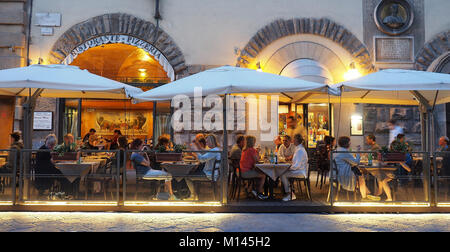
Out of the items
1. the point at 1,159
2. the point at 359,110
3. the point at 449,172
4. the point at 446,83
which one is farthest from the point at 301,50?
the point at 1,159

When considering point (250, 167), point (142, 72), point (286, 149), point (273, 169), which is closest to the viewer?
point (273, 169)

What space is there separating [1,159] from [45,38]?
216 inches

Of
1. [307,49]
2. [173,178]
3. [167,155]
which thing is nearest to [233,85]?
[167,155]

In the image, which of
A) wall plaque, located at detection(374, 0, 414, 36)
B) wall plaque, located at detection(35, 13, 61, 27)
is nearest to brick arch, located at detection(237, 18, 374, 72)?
wall plaque, located at detection(374, 0, 414, 36)

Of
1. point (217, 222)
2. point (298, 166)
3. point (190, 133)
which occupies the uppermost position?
point (190, 133)

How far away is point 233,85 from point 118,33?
227 inches

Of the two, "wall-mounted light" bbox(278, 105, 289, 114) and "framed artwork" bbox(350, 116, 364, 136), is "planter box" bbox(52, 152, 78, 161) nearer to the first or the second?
"wall-mounted light" bbox(278, 105, 289, 114)

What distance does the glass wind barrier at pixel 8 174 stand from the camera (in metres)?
5.95

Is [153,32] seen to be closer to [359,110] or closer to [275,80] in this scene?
[275,80]

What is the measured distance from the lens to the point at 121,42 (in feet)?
34.4

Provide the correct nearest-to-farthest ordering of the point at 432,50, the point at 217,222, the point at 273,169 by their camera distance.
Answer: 1. the point at 217,222
2. the point at 273,169
3. the point at 432,50

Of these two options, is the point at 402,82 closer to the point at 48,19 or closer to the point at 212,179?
the point at 212,179

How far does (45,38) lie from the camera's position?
10414mm

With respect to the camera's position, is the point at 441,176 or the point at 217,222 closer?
the point at 217,222
